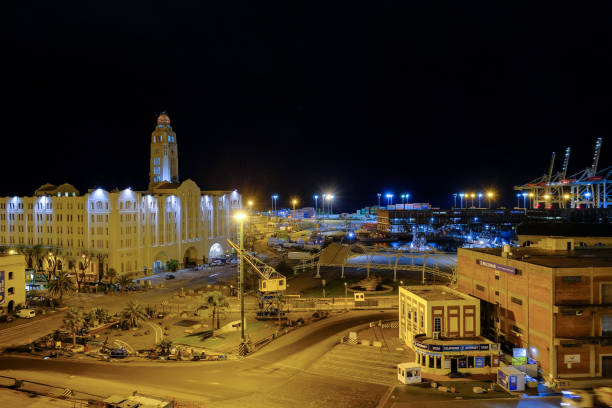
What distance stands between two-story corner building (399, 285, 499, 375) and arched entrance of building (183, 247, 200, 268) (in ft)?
157

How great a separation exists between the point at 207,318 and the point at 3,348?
15.5 metres

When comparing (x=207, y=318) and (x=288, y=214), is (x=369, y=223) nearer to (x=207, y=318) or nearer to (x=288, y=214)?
(x=288, y=214)

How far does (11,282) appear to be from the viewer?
42.3 meters

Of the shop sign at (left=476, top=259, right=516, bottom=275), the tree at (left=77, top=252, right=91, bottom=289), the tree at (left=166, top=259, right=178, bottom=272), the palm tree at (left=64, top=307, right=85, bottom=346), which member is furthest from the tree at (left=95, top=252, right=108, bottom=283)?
the shop sign at (left=476, top=259, right=516, bottom=275)

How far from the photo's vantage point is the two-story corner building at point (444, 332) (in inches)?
1043

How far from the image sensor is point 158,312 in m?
42.2

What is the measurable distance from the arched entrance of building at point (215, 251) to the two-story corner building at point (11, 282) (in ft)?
119

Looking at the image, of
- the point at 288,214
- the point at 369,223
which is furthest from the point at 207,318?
the point at 288,214

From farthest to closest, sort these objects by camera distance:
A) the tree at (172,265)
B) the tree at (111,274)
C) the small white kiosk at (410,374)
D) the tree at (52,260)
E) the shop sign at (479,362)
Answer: the tree at (172,265), the tree at (52,260), the tree at (111,274), the shop sign at (479,362), the small white kiosk at (410,374)

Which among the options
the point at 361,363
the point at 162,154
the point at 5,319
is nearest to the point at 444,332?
the point at 361,363

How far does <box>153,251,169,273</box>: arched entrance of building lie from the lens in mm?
65544

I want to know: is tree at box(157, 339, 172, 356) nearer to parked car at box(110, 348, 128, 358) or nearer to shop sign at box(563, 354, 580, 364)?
parked car at box(110, 348, 128, 358)

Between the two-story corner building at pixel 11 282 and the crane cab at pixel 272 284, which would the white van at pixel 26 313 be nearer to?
the two-story corner building at pixel 11 282

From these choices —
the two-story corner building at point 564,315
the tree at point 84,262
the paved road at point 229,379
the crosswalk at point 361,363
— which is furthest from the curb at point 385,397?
the tree at point 84,262
